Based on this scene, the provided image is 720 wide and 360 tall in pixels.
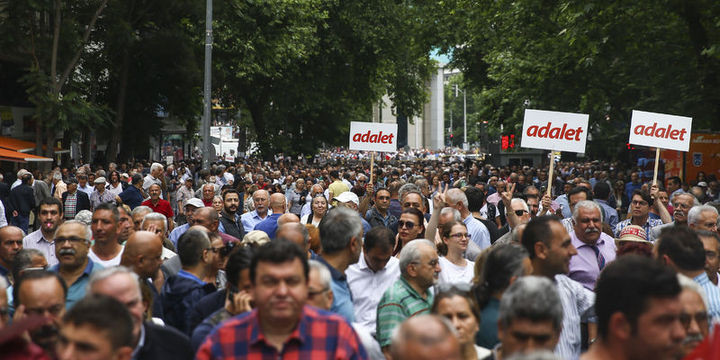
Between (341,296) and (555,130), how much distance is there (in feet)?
24.3

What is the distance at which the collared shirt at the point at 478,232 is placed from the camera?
9023 millimetres

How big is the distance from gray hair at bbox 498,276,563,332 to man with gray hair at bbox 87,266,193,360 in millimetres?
1546

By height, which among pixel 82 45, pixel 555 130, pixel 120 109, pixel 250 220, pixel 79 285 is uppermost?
pixel 82 45

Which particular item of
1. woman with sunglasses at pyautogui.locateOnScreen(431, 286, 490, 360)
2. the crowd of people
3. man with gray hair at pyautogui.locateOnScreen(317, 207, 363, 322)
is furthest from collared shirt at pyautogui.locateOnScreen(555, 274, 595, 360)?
man with gray hair at pyautogui.locateOnScreen(317, 207, 363, 322)

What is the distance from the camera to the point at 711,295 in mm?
5578

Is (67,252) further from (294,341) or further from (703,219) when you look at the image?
(703,219)

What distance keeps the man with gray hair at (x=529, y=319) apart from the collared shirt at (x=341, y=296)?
4.77ft

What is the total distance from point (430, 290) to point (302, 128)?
154 ft

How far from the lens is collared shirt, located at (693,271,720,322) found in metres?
5.55

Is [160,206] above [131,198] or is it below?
above

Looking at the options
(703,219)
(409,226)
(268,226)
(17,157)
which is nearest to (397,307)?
(409,226)

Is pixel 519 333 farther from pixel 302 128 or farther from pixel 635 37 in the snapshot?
pixel 302 128

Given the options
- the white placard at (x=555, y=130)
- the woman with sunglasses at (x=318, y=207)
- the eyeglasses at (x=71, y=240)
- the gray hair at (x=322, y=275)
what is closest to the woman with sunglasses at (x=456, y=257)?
the gray hair at (x=322, y=275)

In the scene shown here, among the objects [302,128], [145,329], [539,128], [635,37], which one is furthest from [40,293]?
[302,128]
